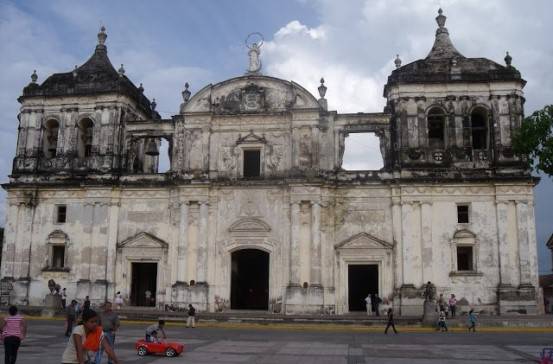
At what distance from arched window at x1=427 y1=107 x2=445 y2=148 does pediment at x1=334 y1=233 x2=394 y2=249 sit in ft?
18.6

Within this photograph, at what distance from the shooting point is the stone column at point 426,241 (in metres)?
27.6

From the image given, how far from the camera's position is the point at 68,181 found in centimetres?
3080

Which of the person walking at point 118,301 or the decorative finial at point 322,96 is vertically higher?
the decorative finial at point 322,96

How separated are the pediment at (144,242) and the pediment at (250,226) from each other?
11.9 feet

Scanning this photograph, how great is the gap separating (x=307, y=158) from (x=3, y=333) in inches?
796

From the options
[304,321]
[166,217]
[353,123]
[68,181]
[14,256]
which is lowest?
[304,321]

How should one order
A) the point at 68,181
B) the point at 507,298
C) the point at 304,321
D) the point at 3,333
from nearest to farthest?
the point at 3,333, the point at 304,321, the point at 507,298, the point at 68,181

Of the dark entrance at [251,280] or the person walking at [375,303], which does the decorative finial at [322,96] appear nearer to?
the dark entrance at [251,280]

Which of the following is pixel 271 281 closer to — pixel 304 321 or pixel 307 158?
pixel 304 321

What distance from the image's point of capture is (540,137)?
17.8 m

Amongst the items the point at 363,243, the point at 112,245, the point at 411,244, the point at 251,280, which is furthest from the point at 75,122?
the point at 411,244

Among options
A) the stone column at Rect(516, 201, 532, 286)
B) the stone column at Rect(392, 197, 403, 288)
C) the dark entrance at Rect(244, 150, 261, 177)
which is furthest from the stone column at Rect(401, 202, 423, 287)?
the dark entrance at Rect(244, 150, 261, 177)

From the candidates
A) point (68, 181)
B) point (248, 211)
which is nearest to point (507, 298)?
point (248, 211)

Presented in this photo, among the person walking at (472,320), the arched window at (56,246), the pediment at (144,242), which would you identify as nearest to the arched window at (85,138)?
the arched window at (56,246)
